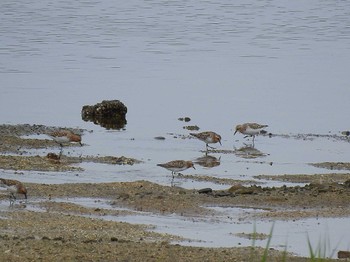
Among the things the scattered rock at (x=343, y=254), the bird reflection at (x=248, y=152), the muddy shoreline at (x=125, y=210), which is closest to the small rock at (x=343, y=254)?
the scattered rock at (x=343, y=254)

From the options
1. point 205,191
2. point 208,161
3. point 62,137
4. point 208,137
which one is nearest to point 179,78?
point 208,137

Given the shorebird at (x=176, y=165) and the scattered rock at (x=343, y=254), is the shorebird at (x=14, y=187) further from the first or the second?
the scattered rock at (x=343, y=254)

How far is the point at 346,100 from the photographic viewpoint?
4000cm

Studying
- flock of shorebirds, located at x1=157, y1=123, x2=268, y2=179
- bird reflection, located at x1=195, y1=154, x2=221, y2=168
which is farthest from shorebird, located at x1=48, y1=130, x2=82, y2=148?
flock of shorebirds, located at x1=157, y1=123, x2=268, y2=179

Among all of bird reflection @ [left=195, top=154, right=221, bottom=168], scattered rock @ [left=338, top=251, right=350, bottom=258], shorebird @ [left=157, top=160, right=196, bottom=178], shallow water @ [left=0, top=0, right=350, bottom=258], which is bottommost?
shallow water @ [left=0, top=0, right=350, bottom=258]

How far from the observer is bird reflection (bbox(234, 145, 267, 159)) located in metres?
28.9

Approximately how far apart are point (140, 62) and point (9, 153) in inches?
931

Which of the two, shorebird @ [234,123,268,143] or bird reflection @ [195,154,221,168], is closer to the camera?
bird reflection @ [195,154,221,168]

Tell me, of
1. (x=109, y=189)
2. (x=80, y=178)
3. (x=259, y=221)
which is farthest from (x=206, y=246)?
(x=80, y=178)

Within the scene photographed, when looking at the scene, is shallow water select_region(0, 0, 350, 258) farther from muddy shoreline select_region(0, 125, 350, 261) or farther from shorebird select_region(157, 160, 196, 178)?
muddy shoreline select_region(0, 125, 350, 261)

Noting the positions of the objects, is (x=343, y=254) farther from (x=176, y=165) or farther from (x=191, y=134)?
(x=191, y=134)

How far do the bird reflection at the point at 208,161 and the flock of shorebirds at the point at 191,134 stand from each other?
26.9 inches

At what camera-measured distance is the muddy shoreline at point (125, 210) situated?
1684cm

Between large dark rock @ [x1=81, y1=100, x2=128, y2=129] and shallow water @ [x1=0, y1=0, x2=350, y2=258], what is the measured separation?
38 cm
